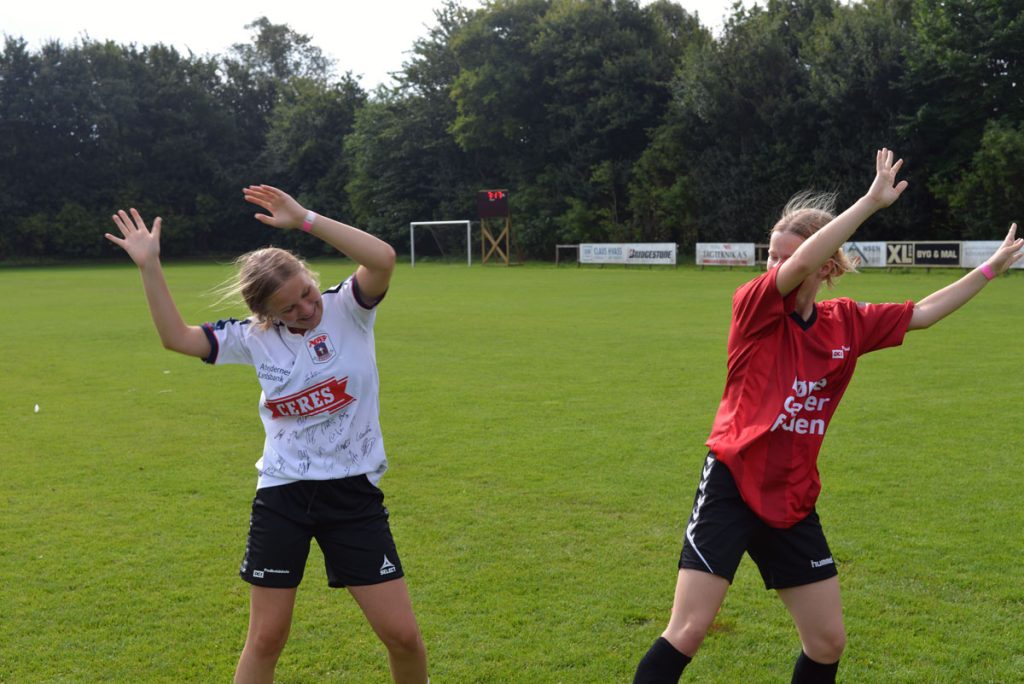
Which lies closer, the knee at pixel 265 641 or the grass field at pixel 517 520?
the knee at pixel 265 641

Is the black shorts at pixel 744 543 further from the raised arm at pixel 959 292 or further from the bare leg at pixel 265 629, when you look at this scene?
the bare leg at pixel 265 629

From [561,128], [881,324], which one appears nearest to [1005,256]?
[881,324]

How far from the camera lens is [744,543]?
3.34m

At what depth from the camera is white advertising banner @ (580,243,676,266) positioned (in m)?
43.3

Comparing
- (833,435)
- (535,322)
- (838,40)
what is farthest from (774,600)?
(838,40)

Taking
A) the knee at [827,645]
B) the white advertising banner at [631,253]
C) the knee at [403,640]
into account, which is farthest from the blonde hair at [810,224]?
the white advertising banner at [631,253]

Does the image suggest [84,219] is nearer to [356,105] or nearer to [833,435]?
[356,105]

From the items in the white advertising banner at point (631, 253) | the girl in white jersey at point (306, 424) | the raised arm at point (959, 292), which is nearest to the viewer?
the girl in white jersey at point (306, 424)

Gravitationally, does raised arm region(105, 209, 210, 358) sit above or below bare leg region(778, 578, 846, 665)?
above

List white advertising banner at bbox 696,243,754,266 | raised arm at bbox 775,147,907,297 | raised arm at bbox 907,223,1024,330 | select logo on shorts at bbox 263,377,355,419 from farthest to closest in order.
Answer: white advertising banner at bbox 696,243,754,266 < raised arm at bbox 907,223,1024,330 < select logo on shorts at bbox 263,377,355,419 < raised arm at bbox 775,147,907,297

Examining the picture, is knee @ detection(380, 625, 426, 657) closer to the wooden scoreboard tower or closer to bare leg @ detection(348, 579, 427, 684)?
bare leg @ detection(348, 579, 427, 684)

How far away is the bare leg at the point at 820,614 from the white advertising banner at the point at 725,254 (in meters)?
36.9

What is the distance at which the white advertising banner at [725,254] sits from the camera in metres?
39.7

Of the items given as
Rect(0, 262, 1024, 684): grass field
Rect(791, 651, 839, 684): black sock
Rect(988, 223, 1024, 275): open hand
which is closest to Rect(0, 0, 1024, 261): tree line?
Rect(0, 262, 1024, 684): grass field
